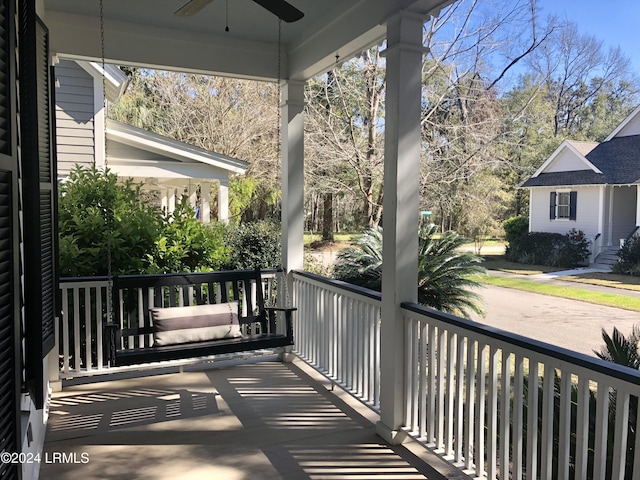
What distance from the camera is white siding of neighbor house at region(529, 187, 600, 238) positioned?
8.97 meters

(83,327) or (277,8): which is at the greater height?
(277,8)

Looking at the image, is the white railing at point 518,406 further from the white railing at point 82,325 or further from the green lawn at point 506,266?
the green lawn at point 506,266

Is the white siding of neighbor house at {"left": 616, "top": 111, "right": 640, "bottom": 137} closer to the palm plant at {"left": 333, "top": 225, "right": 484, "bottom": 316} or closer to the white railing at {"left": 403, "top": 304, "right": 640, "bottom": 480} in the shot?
the palm plant at {"left": 333, "top": 225, "right": 484, "bottom": 316}

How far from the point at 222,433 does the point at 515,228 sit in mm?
Result: 8687

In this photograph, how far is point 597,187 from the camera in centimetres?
902

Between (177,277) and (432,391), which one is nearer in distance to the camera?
(432,391)

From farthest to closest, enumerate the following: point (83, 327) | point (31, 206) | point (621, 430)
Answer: point (83, 327) → point (621, 430) → point (31, 206)

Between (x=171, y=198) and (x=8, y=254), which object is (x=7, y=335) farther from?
(x=171, y=198)

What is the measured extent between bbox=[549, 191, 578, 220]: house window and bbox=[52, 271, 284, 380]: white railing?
7969 mm

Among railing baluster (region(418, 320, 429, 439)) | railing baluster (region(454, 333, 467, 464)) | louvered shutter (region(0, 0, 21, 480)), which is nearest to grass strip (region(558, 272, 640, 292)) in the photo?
railing baluster (region(418, 320, 429, 439))

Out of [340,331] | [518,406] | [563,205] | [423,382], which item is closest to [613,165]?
[563,205]

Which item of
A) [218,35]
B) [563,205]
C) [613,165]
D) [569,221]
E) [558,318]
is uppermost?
[218,35]

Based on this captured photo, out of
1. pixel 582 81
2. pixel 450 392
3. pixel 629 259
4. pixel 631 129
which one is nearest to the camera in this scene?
pixel 450 392

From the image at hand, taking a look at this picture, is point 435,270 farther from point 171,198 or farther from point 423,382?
point 171,198
